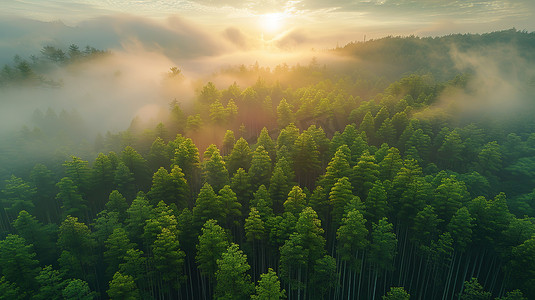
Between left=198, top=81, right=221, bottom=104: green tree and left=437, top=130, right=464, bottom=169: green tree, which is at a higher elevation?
left=198, top=81, right=221, bottom=104: green tree

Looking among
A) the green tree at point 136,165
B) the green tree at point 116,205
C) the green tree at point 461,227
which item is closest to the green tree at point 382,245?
the green tree at point 461,227

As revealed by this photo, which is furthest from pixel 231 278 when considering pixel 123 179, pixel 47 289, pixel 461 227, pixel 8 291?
pixel 123 179

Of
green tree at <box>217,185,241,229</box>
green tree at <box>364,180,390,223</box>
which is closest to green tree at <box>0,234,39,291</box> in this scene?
green tree at <box>217,185,241,229</box>

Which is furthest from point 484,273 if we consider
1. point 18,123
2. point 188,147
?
point 18,123

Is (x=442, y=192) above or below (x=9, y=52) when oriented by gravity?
below

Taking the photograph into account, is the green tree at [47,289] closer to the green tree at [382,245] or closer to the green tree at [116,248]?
the green tree at [116,248]

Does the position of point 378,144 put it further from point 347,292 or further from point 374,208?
point 347,292

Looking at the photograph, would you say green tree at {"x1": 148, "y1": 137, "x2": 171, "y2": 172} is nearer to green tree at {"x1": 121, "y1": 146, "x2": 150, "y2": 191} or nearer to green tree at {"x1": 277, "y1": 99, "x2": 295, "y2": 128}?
green tree at {"x1": 121, "y1": 146, "x2": 150, "y2": 191}
